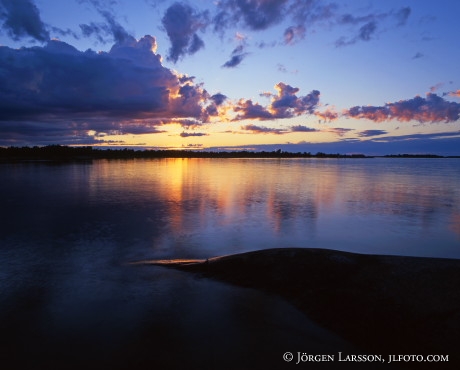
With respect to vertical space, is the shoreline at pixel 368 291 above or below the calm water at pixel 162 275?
above

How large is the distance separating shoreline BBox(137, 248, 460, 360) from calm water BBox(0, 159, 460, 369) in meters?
0.52

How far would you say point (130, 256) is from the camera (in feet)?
43.2

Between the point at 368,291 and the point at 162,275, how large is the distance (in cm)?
592

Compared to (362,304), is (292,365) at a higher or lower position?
lower

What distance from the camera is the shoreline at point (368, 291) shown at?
21.9 ft

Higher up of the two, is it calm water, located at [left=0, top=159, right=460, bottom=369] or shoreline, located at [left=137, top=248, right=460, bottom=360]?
shoreline, located at [left=137, top=248, right=460, bottom=360]

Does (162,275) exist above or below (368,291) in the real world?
below

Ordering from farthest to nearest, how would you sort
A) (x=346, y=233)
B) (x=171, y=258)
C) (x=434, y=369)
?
(x=346, y=233) < (x=171, y=258) < (x=434, y=369)

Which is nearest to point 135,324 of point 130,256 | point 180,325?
point 180,325

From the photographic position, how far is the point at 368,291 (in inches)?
308

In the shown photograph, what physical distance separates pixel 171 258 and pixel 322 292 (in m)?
6.59

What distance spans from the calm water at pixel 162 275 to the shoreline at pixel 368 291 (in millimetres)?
525

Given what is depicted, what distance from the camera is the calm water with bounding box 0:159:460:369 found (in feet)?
22.2

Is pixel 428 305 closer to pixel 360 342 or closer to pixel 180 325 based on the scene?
pixel 360 342
